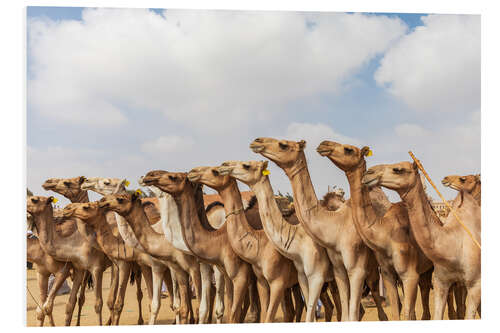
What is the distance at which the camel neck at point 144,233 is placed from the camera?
9945mm

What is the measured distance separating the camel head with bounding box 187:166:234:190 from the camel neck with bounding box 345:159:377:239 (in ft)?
5.83

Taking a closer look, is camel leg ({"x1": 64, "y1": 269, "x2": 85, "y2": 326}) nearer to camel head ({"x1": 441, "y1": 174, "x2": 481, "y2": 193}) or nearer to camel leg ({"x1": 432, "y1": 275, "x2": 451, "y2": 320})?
camel leg ({"x1": 432, "y1": 275, "x2": 451, "y2": 320})

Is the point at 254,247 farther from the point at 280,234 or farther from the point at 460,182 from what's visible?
the point at 460,182

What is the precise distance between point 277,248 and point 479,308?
2816 millimetres

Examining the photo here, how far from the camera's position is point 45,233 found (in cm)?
1053

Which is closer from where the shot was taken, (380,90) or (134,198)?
(134,198)

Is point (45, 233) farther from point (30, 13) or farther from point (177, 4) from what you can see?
point (177, 4)

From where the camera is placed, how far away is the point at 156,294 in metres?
10.4

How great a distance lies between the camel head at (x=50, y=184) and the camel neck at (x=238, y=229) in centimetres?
328

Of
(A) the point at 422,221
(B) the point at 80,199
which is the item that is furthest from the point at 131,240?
(A) the point at 422,221

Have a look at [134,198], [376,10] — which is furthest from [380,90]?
[134,198]

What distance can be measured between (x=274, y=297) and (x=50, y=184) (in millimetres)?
4356

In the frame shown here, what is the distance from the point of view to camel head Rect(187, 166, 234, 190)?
29.5ft

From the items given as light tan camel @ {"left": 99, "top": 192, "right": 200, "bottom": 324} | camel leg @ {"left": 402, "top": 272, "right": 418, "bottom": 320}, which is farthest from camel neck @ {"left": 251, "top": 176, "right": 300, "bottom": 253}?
light tan camel @ {"left": 99, "top": 192, "right": 200, "bottom": 324}
